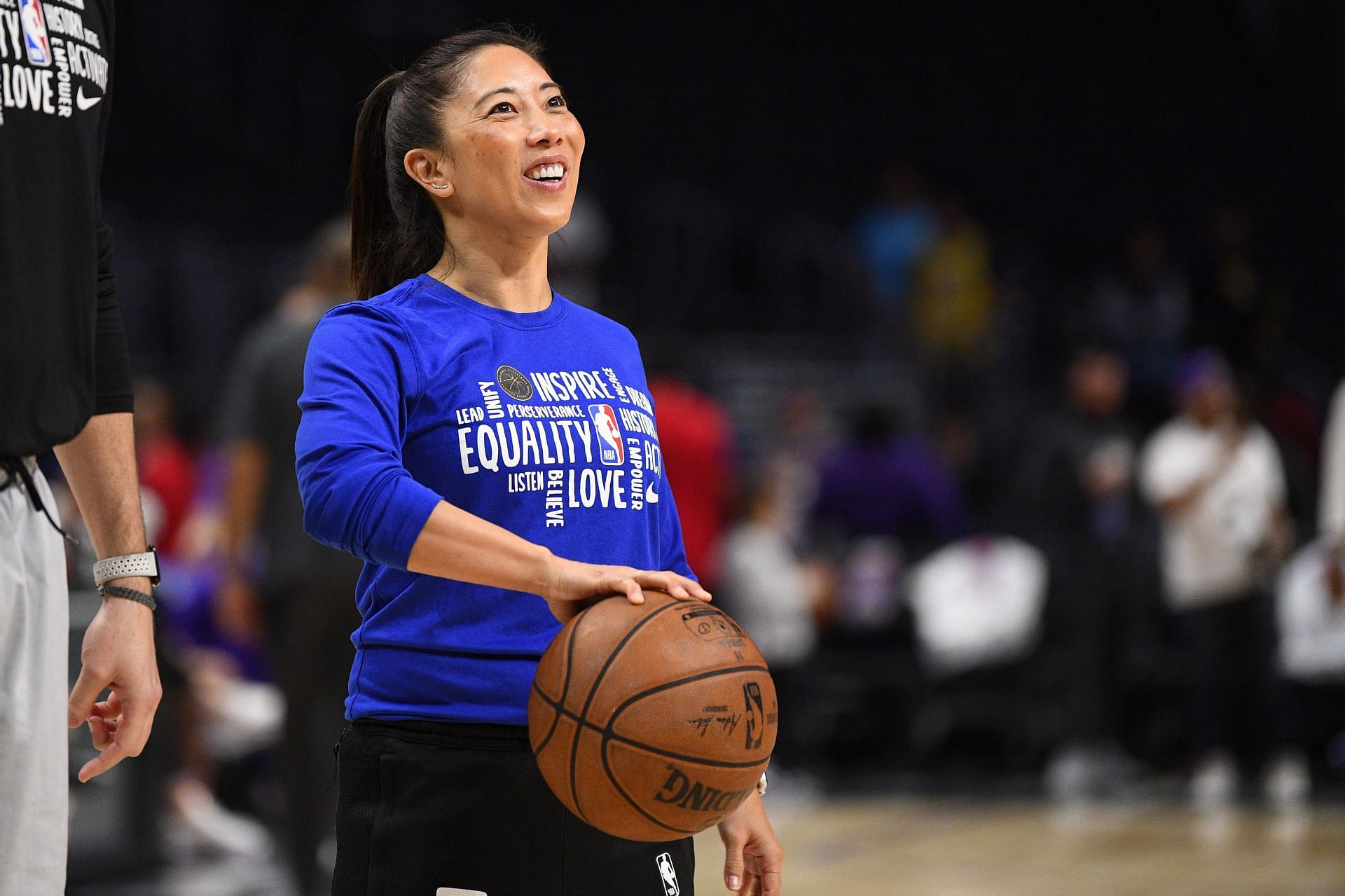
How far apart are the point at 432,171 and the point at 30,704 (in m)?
0.93

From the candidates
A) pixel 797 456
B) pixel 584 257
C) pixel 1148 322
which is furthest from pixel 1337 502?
pixel 584 257

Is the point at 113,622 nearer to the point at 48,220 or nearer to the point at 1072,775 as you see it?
the point at 48,220

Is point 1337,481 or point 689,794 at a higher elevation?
point 689,794

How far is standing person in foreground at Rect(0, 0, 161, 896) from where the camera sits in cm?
206

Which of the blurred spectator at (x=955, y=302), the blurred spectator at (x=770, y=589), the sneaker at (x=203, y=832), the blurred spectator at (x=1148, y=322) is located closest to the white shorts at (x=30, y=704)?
the sneaker at (x=203, y=832)

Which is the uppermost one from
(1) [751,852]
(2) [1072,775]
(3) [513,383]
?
(3) [513,383]

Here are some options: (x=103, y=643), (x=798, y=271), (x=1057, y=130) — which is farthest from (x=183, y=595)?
(x=1057, y=130)

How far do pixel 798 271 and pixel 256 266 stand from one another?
4.75 m

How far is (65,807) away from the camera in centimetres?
214

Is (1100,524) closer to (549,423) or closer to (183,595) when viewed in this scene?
(183,595)

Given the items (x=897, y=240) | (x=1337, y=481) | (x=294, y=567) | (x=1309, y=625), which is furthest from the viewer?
(x=897, y=240)

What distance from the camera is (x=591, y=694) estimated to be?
6.85 feet

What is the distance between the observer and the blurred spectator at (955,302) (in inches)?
508

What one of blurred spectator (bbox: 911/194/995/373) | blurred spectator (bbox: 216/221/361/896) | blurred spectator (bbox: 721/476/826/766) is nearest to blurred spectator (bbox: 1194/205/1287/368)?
blurred spectator (bbox: 911/194/995/373)
